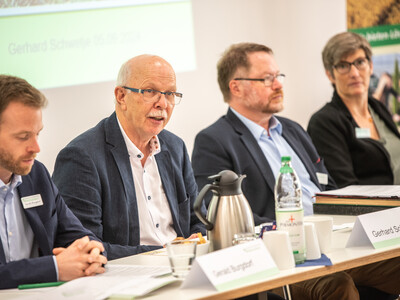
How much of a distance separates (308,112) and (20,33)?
8.88 feet

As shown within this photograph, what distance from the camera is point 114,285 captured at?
1.89m

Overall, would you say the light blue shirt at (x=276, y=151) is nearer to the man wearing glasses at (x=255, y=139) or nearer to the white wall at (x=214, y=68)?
the man wearing glasses at (x=255, y=139)

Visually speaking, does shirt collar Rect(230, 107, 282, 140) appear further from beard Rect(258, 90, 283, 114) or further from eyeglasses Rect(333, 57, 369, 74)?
eyeglasses Rect(333, 57, 369, 74)

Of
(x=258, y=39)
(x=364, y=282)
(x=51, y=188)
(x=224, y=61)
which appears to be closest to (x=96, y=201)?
(x=51, y=188)

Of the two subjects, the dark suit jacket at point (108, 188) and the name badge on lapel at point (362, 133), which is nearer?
the dark suit jacket at point (108, 188)

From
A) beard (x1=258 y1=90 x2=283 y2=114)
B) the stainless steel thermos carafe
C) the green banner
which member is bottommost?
the stainless steel thermos carafe

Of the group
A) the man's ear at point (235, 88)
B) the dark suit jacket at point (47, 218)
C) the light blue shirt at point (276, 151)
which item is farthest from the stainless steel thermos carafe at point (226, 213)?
the man's ear at point (235, 88)

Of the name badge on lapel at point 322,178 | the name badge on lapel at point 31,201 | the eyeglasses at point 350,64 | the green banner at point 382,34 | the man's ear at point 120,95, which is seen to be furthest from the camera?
the green banner at point 382,34

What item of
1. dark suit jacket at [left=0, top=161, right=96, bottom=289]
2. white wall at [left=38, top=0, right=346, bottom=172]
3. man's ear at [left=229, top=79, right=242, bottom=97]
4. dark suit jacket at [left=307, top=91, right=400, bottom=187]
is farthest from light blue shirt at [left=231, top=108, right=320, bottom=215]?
dark suit jacket at [left=0, top=161, right=96, bottom=289]

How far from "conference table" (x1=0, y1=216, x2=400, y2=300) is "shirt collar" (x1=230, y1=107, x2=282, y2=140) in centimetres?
123

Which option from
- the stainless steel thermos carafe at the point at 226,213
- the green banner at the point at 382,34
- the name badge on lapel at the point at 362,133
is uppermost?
the green banner at the point at 382,34

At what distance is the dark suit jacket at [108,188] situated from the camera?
2.71 metres

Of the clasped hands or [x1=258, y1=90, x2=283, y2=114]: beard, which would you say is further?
[x1=258, y1=90, x2=283, y2=114]: beard

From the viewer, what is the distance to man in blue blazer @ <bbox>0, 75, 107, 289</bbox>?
2041mm
